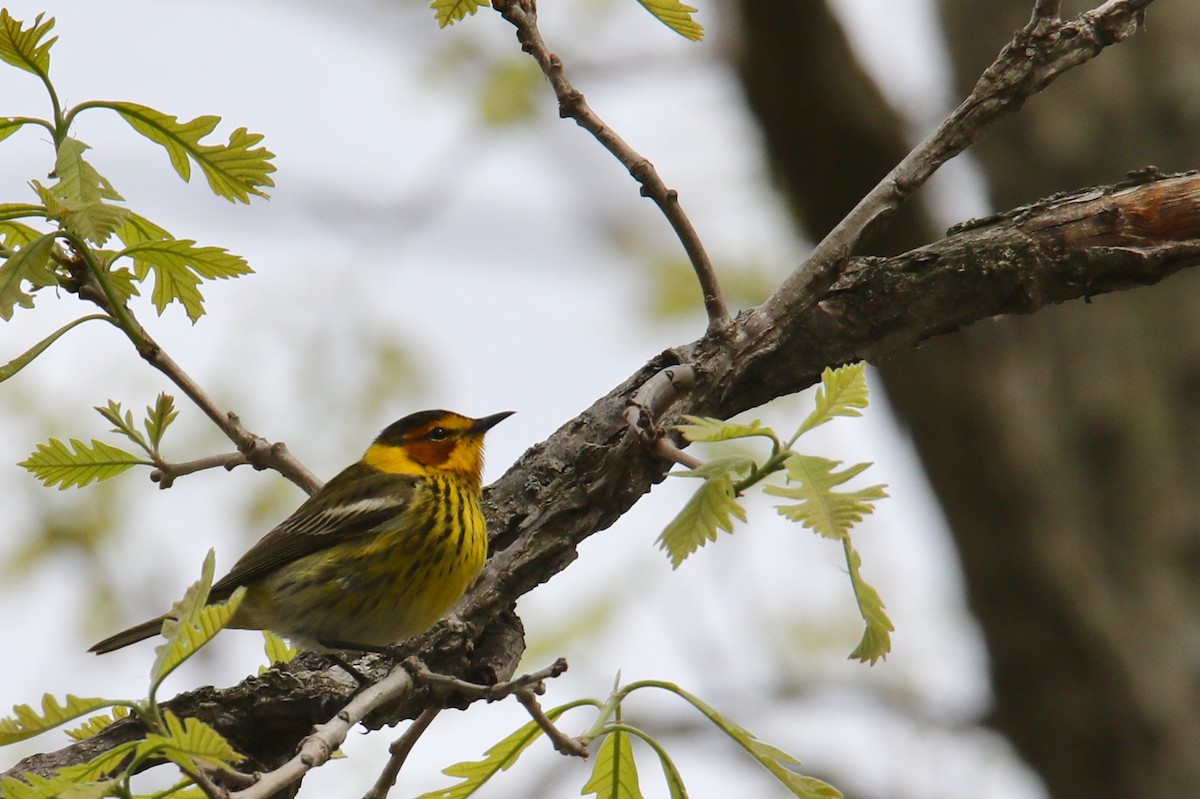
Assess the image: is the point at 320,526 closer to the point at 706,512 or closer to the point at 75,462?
the point at 75,462

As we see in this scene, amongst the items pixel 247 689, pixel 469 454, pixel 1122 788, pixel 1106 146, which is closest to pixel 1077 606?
pixel 1122 788

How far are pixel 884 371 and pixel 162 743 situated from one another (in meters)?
5.77

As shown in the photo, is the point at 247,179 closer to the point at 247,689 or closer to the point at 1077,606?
the point at 247,689

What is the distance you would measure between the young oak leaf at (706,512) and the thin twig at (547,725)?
390 mm

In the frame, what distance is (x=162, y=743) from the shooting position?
171 cm

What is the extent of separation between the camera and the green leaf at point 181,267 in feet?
8.62

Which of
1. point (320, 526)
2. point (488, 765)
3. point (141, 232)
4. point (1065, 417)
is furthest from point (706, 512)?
point (1065, 417)

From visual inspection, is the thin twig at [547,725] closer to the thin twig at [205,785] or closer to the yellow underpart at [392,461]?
the thin twig at [205,785]

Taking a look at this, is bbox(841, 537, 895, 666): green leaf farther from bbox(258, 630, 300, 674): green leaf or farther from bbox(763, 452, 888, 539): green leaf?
bbox(258, 630, 300, 674): green leaf

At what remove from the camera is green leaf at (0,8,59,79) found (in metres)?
2.32

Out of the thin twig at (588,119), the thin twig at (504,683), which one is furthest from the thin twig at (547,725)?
the thin twig at (588,119)

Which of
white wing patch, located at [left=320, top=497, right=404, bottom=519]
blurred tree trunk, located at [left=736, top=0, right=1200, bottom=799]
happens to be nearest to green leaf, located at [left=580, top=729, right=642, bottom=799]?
white wing patch, located at [left=320, top=497, right=404, bottom=519]

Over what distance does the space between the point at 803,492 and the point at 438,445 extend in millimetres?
3585

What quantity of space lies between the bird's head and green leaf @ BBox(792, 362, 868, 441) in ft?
10.1
